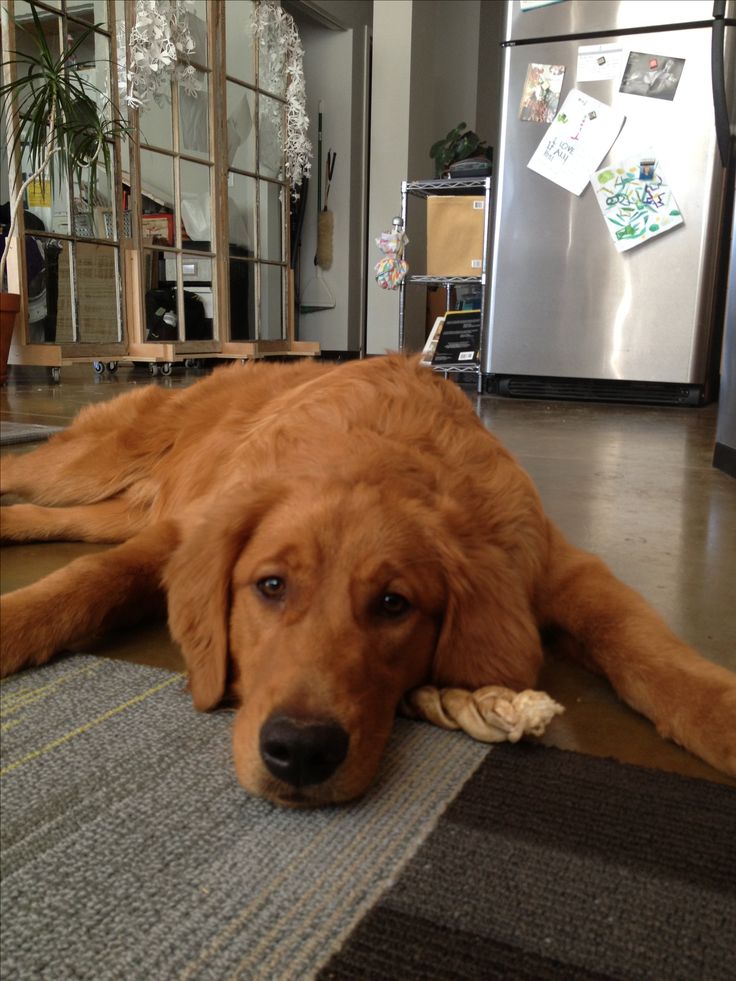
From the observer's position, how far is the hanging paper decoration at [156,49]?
6801 mm

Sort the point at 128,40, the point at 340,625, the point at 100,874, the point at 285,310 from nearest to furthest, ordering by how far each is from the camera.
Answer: the point at 100,874 < the point at 340,625 < the point at 128,40 < the point at 285,310

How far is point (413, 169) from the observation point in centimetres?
949

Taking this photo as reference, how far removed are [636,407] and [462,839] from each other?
536 centimetres

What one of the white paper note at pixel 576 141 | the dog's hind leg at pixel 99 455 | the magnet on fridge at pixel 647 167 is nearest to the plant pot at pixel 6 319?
the dog's hind leg at pixel 99 455

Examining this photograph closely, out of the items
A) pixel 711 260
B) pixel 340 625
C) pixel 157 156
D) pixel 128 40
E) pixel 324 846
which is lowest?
pixel 324 846

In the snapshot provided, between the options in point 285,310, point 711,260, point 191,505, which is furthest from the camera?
point 285,310

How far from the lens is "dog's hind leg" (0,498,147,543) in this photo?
6.77ft

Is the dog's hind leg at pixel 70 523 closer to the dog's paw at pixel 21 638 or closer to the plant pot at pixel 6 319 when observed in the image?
the dog's paw at pixel 21 638

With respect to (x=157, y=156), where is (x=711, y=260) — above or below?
below

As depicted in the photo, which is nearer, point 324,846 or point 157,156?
point 324,846

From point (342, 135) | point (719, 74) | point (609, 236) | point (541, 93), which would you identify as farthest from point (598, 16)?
point (342, 135)

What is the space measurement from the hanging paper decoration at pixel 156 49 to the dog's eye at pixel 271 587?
680 centimetres

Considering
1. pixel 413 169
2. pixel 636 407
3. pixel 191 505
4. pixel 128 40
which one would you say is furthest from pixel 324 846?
pixel 413 169

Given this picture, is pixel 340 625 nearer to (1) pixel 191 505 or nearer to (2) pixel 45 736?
(2) pixel 45 736
